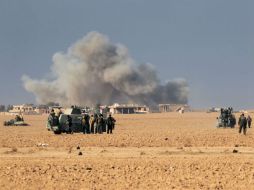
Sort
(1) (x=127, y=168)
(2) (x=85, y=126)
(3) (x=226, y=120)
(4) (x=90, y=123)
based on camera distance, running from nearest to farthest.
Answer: (1) (x=127, y=168) → (2) (x=85, y=126) → (4) (x=90, y=123) → (3) (x=226, y=120)

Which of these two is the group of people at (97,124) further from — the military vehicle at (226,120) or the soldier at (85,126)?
the military vehicle at (226,120)

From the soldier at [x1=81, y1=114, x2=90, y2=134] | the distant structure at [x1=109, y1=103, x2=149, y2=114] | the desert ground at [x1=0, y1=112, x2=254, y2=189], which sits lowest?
the desert ground at [x1=0, y1=112, x2=254, y2=189]

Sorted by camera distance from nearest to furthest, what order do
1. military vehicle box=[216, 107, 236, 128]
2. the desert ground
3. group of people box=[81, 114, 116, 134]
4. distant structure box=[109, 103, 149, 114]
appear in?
the desert ground, group of people box=[81, 114, 116, 134], military vehicle box=[216, 107, 236, 128], distant structure box=[109, 103, 149, 114]

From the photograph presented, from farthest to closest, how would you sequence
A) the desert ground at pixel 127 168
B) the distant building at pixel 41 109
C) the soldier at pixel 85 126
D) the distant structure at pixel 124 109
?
the distant building at pixel 41 109 → the distant structure at pixel 124 109 → the soldier at pixel 85 126 → the desert ground at pixel 127 168

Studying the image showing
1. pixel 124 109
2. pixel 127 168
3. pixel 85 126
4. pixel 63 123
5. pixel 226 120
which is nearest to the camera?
pixel 127 168

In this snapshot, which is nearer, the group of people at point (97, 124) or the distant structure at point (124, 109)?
the group of people at point (97, 124)

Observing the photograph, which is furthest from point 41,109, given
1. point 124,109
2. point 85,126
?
point 85,126

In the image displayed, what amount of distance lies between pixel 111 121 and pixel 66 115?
3.10m

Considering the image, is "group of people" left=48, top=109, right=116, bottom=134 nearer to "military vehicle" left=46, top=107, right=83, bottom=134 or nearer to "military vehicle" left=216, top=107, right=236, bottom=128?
"military vehicle" left=46, top=107, right=83, bottom=134

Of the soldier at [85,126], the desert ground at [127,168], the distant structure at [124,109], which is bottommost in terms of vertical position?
the desert ground at [127,168]

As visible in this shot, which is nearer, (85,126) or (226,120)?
(85,126)

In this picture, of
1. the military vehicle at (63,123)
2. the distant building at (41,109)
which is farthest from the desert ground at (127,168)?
the distant building at (41,109)

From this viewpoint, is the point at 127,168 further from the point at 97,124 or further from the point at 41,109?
the point at 41,109

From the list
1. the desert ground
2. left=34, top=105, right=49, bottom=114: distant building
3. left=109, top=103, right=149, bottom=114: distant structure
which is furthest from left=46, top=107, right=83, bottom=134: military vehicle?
left=34, top=105, right=49, bottom=114: distant building
